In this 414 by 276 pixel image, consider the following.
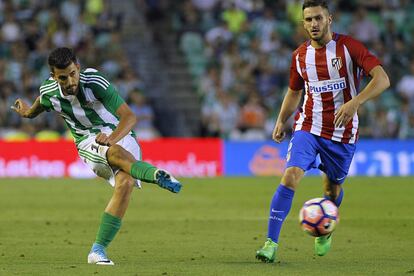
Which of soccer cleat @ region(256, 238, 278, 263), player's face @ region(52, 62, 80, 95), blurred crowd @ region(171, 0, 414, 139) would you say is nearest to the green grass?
soccer cleat @ region(256, 238, 278, 263)

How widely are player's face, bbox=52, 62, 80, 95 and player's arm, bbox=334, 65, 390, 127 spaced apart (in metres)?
2.31

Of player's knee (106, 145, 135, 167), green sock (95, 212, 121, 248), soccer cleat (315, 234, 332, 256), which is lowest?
soccer cleat (315, 234, 332, 256)

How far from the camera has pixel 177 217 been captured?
14297 millimetres

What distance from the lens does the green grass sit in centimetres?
893

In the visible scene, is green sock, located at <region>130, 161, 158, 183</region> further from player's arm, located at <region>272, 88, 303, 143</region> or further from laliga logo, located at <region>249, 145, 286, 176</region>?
laliga logo, located at <region>249, 145, 286, 176</region>

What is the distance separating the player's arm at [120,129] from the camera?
8703 millimetres

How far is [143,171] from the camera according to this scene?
8.55 meters

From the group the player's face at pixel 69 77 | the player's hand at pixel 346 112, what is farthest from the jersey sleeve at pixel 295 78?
the player's face at pixel 69 77

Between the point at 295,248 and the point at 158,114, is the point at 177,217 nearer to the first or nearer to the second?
the point at 295,248

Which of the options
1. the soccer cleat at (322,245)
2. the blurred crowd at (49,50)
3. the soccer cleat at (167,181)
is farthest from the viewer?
the blurred crowd at (49,50)

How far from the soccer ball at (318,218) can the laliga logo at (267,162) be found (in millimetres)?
13230

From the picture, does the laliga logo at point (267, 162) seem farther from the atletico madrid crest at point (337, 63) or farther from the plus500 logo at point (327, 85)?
the atletico madrid crest at point (337, 63)

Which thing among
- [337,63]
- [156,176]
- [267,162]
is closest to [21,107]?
[156,176]

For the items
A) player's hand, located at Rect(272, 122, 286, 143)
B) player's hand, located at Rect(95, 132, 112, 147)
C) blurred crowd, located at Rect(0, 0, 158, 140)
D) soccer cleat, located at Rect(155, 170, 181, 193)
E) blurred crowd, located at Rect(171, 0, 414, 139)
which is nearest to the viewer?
soccer cleat, located at Rect(155, 170, 181, 193)
